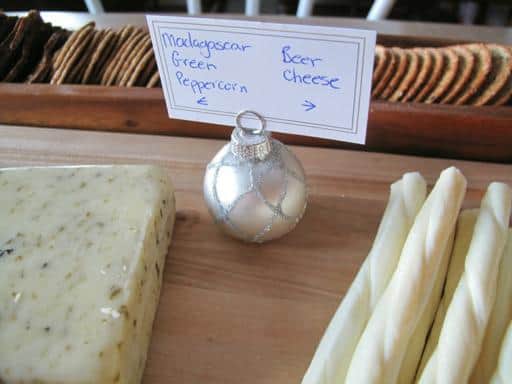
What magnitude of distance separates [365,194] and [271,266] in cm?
17

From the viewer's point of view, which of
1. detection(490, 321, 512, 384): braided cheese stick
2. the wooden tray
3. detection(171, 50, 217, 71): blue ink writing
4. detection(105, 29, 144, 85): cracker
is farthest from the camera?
detection(105, 29, 144, 85): cracker

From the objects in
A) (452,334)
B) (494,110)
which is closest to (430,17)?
(494,110)

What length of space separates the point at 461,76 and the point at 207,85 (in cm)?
38

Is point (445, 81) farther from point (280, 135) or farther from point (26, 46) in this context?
point (26, 46)

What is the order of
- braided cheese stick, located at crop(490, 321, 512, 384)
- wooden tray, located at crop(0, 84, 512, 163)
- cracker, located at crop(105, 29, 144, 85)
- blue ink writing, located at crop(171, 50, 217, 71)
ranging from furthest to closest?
cracker, located at crop(105, 29, 144, 85) < wooden tray, located at crop(0, 84, 512, 163) < blue ink writing, located at crop(171, 50, 217, 71) < braided cheese stick, located at crop(490, 321, 512, 384)

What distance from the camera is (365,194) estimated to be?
644 millimetres

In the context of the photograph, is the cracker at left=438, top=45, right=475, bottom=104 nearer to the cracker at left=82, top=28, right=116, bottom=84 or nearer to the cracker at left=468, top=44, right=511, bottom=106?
the cracker at left=468, top=44, right=511, bottom=106

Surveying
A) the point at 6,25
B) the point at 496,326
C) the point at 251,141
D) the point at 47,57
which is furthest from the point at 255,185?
the point at 6,25

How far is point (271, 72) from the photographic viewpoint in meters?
0.48

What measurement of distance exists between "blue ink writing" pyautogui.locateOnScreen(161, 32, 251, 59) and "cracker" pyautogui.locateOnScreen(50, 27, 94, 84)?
323 millimetres

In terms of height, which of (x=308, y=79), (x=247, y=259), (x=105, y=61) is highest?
(x=308, y=79)

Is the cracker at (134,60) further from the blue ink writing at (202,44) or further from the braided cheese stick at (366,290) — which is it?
the braided cheese stick at (366,290)

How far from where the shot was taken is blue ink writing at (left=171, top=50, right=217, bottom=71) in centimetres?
49

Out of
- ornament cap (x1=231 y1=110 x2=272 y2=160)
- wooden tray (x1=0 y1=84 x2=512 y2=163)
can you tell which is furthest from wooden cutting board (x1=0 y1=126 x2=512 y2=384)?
ornament cap (x1=231 y1=110 x2=272 y2=160)
